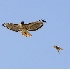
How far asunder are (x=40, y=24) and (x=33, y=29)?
0.93 meters

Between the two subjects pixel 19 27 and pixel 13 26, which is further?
pixel 13 26

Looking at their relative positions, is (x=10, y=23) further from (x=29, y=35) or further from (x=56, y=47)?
(x=56, y=47)

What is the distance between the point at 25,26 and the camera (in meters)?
42.3

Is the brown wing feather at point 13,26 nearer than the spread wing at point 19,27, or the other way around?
the spread wing at point 19,27

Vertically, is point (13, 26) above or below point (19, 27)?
above

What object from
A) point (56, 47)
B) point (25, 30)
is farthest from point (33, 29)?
point (56, 47)

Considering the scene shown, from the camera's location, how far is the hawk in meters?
41.3

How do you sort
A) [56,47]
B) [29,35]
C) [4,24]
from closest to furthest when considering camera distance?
[29,35], [4,24], [56,47]

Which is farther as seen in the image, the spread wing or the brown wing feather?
the brown wing feather

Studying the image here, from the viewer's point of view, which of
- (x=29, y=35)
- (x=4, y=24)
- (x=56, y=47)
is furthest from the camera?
(x=56, y=47)

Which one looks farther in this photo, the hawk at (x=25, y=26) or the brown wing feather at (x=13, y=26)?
the brown wing feather at (x=13, y=26)

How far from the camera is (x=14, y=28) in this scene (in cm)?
4353

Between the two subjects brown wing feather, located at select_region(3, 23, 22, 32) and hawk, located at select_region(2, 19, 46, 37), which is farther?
brown wing feather, located at select_region(3, 23, 22, 32)

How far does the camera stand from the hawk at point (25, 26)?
41312 millimetres
